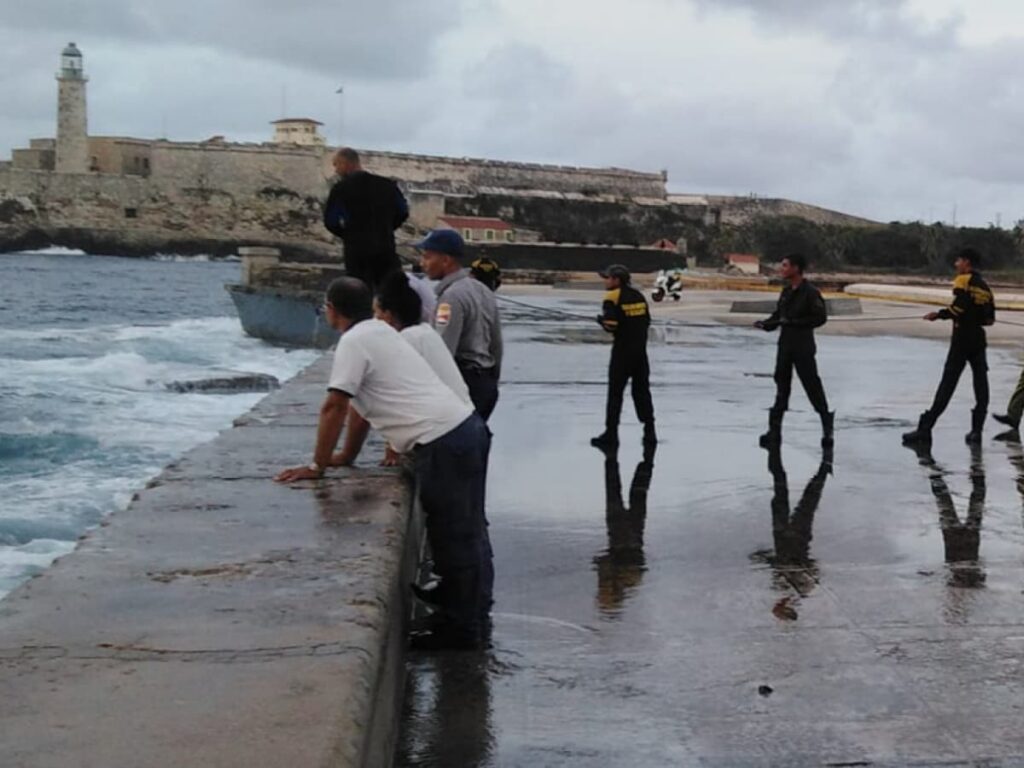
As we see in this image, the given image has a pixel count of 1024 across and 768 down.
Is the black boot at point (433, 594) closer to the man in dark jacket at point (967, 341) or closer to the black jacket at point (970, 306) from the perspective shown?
the man in dark jacket at point (967, 341)

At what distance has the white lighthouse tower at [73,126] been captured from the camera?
335ft

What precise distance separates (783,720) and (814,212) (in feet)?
350

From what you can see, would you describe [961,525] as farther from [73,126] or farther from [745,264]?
[73,126]

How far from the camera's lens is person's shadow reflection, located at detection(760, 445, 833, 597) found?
599 cm

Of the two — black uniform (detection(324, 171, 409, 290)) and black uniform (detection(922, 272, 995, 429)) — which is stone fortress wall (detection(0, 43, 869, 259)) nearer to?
black uniform (detection(922, 272, 995, 429))

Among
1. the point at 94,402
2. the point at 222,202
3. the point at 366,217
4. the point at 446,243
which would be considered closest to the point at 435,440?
the point at 446,243

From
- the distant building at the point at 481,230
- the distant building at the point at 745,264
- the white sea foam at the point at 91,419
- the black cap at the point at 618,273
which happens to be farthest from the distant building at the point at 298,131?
the black cap at the point at 618,273

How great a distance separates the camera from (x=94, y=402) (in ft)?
66.6

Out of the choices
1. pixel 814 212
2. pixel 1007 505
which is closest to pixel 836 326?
pixel 1007 505

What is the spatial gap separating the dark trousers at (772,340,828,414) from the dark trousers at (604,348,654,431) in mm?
1022

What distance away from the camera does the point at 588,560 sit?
629cm

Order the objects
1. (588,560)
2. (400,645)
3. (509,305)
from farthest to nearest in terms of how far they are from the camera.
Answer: (509,305), (588,560), (400,645)

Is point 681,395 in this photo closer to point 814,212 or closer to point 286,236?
point 286,236

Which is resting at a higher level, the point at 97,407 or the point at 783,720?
the point at 783,720
